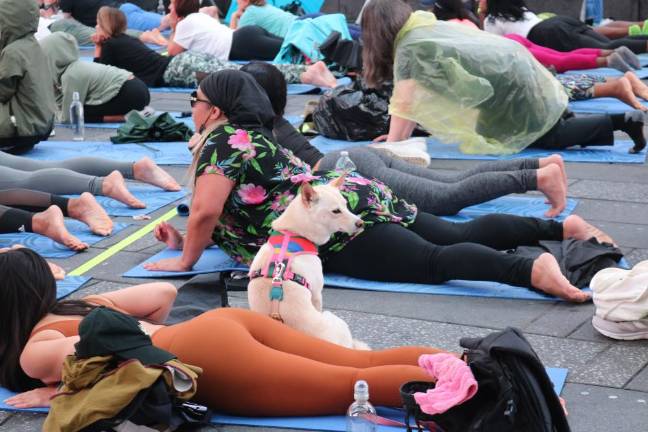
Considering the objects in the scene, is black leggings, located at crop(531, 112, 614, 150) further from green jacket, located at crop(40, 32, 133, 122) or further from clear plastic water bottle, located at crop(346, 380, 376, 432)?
clear plastic water bottle, located at crop(346, 380, 376, 432)

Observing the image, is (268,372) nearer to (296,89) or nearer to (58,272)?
(58,272)

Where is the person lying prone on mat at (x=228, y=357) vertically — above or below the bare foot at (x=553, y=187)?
above

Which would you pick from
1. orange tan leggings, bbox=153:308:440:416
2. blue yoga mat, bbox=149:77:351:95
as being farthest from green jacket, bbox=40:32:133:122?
orange tan leggings, bbox=153:308:440:416

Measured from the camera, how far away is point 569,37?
12.5 m

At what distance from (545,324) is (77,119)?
18.8 ft

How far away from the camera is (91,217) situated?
257 inches

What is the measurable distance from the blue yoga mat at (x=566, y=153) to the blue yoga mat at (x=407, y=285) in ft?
7.93

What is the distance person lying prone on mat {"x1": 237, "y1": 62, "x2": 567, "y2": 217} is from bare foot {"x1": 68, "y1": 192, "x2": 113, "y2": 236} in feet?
3.80

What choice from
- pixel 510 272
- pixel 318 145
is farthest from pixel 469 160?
pixel 510 272

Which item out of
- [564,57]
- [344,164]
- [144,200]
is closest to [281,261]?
[344,164]

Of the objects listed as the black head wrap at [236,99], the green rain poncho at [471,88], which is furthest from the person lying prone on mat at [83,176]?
the black head wrap at [236,99]

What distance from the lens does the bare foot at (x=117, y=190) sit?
698 centimetres

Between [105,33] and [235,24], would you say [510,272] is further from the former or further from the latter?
[235,24]

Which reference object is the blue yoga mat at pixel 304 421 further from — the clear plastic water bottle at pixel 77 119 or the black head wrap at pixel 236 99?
the clear plastic water bottle at pixel 77 119
